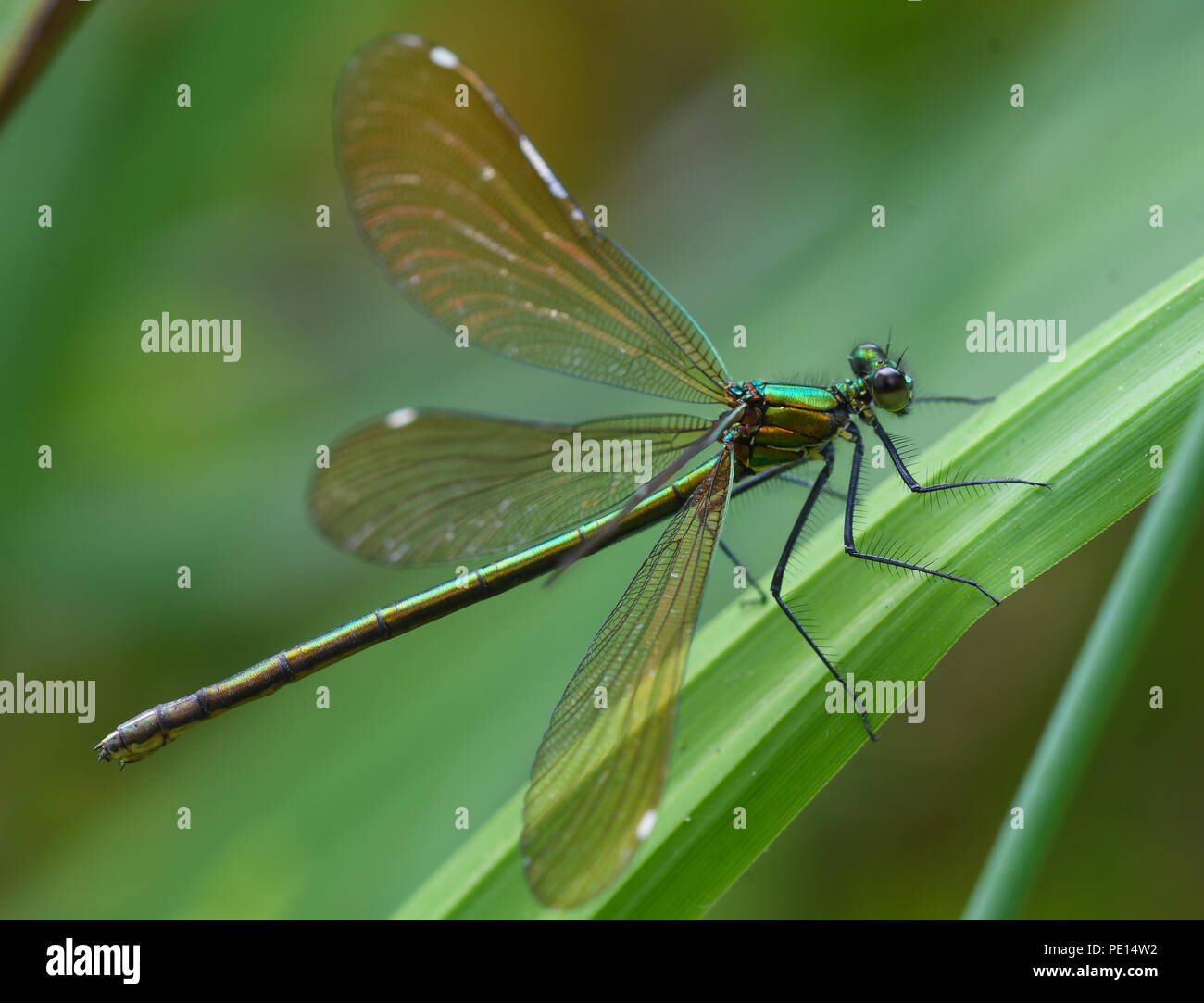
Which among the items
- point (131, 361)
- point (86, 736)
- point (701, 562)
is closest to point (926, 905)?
point (701, 562)

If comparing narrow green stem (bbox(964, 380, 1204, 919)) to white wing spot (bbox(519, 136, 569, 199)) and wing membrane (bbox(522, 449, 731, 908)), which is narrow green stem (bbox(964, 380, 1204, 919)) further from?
white wing spot (bbox(519, 136, 569, 199))

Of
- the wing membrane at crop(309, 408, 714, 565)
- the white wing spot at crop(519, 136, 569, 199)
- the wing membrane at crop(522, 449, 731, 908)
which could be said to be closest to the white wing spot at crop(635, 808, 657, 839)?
the wing membrane at crop(522, 449, 731, 908)

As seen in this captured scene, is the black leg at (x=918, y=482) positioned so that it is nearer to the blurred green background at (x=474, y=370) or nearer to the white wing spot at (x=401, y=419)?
the blurred green background at (x=474, y=370)

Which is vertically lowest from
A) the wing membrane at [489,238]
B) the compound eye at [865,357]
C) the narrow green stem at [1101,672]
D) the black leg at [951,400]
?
the narrow green stem at [1101,672]

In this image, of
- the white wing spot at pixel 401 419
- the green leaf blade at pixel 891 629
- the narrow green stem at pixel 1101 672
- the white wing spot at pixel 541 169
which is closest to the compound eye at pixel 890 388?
the green leaf blade at pixel 891 629

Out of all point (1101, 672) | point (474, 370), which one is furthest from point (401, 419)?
point (1101, 672)

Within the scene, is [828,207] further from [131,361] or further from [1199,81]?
Answer: [131,361]

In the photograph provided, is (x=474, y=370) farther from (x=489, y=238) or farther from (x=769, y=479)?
(x=769, y=479)
